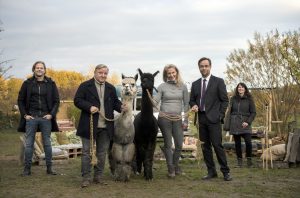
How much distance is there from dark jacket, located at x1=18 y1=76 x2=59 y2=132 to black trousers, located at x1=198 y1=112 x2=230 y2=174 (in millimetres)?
2789


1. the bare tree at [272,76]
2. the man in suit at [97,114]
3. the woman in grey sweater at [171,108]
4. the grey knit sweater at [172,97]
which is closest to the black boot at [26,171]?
the man in suit at [97,114]

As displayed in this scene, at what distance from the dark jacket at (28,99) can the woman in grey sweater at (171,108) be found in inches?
77.5

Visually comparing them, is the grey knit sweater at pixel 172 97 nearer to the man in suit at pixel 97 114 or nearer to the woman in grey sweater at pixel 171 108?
the woman in grey sweater at pixel 171 108

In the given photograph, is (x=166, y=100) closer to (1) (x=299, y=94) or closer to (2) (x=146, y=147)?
(2) (x=146, y=147)

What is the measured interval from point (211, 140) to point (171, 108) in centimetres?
94

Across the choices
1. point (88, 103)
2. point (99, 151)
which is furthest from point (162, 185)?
point (88, 103)

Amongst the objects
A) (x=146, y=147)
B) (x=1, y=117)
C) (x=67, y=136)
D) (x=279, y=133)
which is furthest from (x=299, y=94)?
(x=1, y=117)

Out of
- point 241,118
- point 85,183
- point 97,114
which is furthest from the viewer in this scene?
point 241,118

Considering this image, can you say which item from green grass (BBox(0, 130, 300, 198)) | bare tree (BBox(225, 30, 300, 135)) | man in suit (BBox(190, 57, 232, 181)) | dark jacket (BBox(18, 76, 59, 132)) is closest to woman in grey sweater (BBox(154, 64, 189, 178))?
man in suit (BBox(190, 57, 232, 181))

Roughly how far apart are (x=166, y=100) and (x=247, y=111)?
257cm

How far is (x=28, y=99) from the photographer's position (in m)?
8.08

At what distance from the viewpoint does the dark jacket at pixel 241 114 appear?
959 centimetres

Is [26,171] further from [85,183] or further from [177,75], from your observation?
[177,75]

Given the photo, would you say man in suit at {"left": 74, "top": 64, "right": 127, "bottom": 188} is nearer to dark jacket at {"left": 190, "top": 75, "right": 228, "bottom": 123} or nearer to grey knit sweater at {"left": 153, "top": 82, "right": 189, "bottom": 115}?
grey knit sweater at {"left": 153, "top": 82, "right": 189, "bottom": 115}
